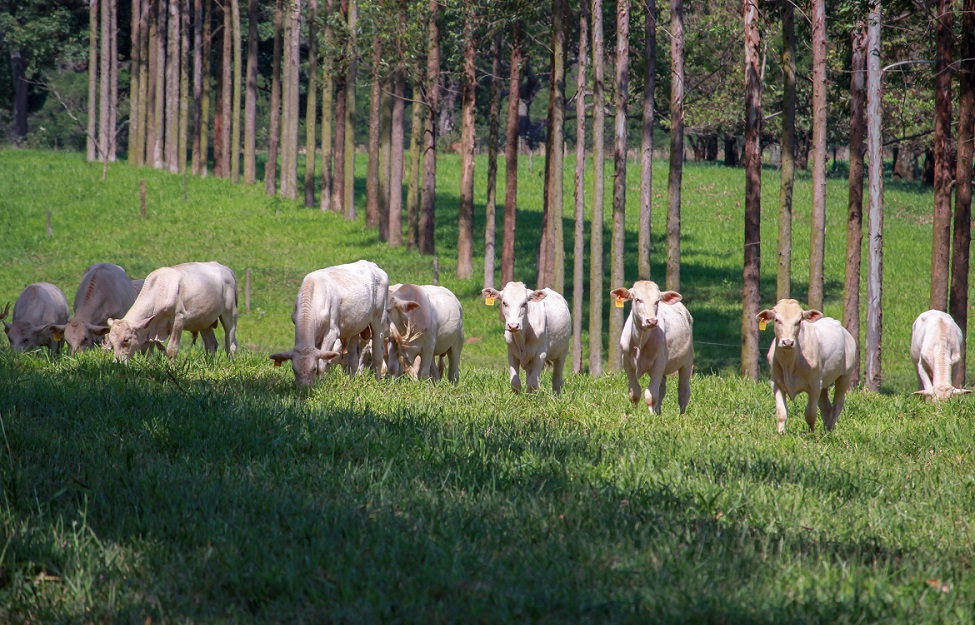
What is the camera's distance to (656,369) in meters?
13.1

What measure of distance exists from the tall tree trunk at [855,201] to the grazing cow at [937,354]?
314cm

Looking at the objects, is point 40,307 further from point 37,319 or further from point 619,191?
point 619,191

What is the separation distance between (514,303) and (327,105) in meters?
30.3

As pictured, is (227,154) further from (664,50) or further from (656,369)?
(656,369)

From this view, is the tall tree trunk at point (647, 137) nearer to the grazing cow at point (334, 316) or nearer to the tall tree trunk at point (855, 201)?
the tall tree trunk at point (855, 201)

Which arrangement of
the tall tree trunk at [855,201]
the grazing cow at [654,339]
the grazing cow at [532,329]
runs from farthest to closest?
the tall tree trunk at [855,201], the grazing cow at [532,329], the grazing cow at [654,339]

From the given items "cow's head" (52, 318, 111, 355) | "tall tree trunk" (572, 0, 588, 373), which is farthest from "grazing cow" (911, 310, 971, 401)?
"cow's head" (52, 318, 111, 355)

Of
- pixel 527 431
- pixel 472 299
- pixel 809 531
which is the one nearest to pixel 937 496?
pixel 809 531

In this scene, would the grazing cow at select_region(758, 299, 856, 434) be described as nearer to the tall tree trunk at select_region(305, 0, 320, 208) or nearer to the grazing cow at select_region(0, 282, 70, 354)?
the grazing cow at select_region(0, 282, 70, 354)

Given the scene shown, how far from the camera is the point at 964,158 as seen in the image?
789 inches

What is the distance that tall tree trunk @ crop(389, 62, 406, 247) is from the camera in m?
35.1

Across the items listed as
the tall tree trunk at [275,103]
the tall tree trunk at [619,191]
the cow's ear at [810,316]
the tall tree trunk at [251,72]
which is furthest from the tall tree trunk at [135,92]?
the cow's ear at [810,316]

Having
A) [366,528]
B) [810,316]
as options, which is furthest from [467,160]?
[366,528]

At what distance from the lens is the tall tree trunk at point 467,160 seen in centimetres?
3044
